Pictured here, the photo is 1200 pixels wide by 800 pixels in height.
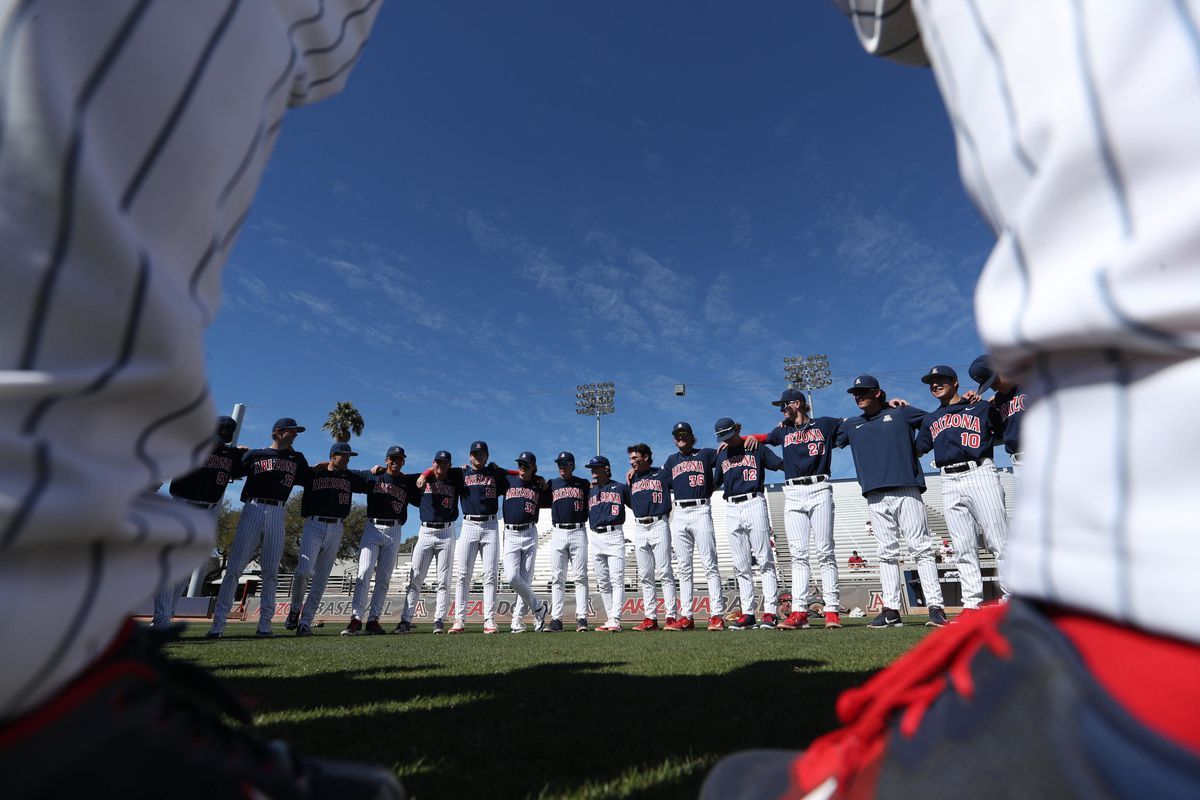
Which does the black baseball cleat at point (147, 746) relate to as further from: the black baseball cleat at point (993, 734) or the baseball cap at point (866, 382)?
the baseball cap at point (866, 382)

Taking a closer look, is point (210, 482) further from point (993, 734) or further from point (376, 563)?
point (993, 734)

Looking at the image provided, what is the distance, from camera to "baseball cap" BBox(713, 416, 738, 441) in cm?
742

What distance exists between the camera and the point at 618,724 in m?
1.62

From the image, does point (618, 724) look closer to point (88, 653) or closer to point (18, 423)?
point (88, 653)

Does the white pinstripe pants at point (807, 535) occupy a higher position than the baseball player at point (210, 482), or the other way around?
the baseball player at point (210, 482)

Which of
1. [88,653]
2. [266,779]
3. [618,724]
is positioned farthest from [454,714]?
[88,653]

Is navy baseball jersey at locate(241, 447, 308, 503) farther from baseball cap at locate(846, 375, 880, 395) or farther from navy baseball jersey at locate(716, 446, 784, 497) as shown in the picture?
baseball cap at locate(846, 375, 880, 395)

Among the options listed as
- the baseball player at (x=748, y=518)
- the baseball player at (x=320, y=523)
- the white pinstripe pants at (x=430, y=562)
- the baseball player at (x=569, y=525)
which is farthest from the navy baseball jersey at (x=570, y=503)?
the baseball player at (x=320, y=523)

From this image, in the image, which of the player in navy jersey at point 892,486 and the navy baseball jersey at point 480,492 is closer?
the player in navy jersey at point 892,486

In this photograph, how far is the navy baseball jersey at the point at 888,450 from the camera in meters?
6.11

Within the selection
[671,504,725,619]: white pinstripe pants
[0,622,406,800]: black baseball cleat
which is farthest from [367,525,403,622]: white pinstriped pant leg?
[0,622,406,800]: black baseball cleat

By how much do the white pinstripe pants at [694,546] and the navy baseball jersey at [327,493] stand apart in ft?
13.7

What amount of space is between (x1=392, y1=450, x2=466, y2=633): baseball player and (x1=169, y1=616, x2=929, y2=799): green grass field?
4.47 metres

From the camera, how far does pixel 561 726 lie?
1.62 meters
